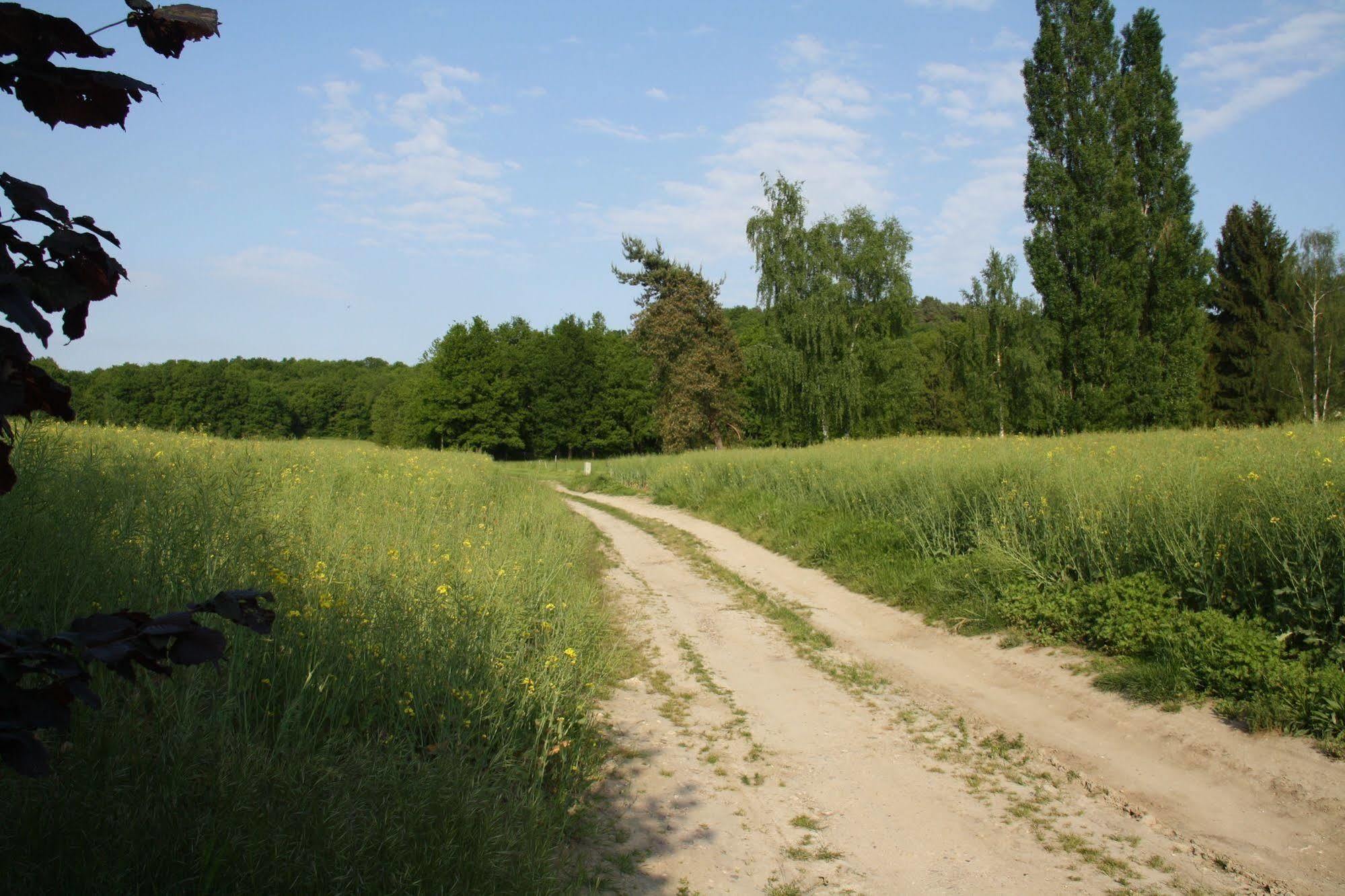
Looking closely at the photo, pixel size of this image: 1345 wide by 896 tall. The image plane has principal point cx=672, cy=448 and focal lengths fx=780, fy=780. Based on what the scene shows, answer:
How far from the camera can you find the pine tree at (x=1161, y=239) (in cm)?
2828

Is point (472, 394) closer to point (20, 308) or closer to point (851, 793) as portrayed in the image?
point (851, 793)

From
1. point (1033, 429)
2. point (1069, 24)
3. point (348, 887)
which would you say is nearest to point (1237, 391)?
point (1033, 429)

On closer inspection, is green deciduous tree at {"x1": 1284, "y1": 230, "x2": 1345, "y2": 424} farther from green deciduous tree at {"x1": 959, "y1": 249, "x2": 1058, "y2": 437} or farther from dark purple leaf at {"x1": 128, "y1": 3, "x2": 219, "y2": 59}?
dark purple leaf at {"x1": 128, "y1": 3, "x2": 219, "y2": 59}

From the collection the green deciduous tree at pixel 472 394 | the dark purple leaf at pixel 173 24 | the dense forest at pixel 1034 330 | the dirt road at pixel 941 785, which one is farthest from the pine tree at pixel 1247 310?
the green deciduous tree at pixel 472 394

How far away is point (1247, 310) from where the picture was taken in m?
36.8

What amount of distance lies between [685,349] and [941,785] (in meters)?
43.7

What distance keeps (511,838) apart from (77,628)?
2462 mm

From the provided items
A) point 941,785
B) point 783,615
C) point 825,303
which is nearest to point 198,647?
point 941,785

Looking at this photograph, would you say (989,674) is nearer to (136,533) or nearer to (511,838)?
(511,838)

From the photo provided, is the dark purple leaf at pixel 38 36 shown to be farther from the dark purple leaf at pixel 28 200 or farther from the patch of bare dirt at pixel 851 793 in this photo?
the patch of bare dirt at pixel 851 793

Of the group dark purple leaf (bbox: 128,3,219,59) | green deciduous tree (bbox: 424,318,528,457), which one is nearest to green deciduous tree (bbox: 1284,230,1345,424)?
dark purple leaf (bbox: 128,3,219,59)

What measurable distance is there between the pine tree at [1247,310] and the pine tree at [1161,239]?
27.4 ft

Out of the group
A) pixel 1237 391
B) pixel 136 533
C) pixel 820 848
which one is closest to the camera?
pixel 820 848

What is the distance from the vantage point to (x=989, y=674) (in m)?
7.82
